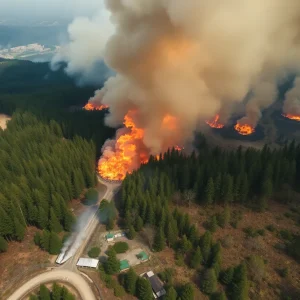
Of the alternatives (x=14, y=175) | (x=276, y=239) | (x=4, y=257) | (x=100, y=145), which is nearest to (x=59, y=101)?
(x=100, y=145)

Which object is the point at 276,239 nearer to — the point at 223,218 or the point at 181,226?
the point at 223,218

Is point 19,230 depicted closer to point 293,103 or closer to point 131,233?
point 131,233

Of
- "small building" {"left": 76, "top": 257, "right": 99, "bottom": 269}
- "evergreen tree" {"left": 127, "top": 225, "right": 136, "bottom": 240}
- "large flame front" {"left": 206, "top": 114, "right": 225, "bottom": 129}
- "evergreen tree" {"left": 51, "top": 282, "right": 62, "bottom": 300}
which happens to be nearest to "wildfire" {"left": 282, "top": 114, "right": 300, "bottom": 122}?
"large flame front" {"left": 206, "top": 114, "right": 225, "bottom": 129}

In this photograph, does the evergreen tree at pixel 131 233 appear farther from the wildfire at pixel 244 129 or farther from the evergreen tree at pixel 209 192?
the wildfire at pixel 244 129

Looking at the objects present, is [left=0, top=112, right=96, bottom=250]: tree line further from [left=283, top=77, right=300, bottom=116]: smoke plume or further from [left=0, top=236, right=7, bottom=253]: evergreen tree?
[left=283, top=77, right=300, bottom=116]: smoke plume

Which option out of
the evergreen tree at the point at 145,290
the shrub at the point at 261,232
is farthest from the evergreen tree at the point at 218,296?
the shrub at the point at 261,232
